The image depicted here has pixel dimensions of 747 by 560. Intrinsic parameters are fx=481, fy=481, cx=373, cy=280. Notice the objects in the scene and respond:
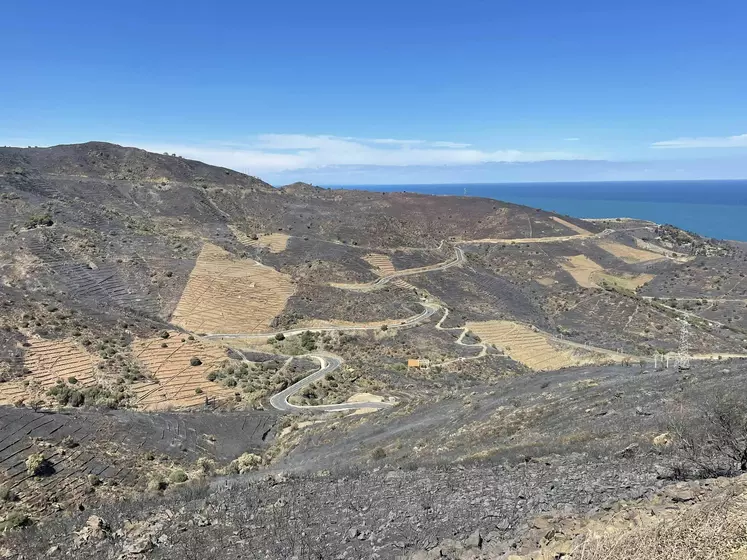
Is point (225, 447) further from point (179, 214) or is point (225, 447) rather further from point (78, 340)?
point (179, 214)

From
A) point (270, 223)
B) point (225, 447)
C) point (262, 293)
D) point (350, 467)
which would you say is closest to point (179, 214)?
point (270, 223)

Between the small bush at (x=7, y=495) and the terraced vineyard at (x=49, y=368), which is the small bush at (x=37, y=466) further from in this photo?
the terraced vineyard at (x=49, y=368)

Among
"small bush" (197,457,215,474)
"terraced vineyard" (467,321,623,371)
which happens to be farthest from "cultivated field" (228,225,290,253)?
"small bush" (197,457,215,474)

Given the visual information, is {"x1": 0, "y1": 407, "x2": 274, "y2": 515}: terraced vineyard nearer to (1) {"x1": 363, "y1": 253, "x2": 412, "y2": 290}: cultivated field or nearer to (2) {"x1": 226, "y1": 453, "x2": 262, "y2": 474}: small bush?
(2) {"x1": 226, "y1": 453, "x2": 262, "y2": 474}: small bush

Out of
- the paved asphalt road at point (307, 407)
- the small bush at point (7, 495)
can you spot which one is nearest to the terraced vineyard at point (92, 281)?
the paved asphalt road at point (307, 407)

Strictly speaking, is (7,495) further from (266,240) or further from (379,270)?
(266,240)
